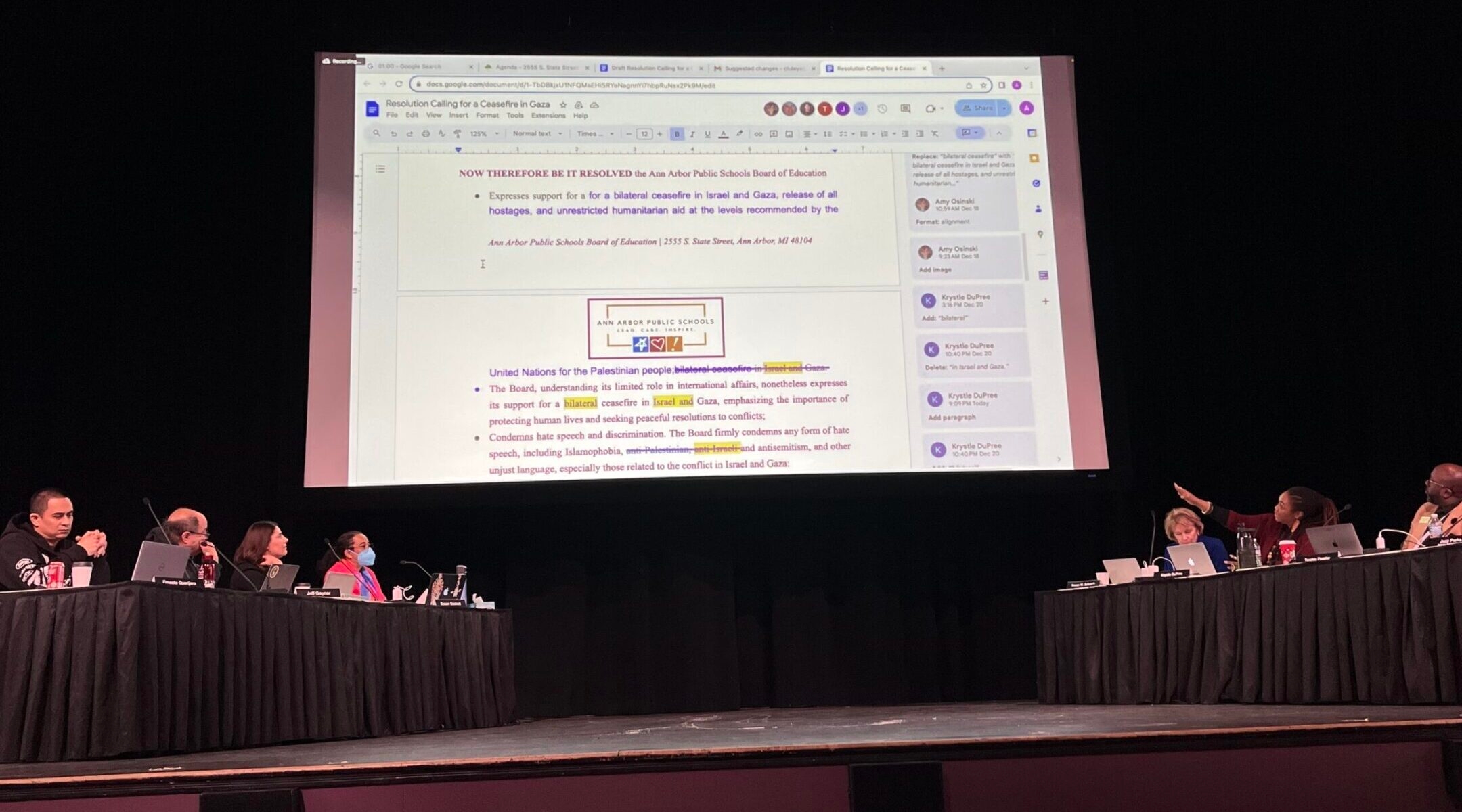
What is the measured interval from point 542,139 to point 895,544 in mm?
2643

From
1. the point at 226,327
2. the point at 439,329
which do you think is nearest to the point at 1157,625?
the point at 439,329

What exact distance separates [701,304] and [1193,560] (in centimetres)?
233

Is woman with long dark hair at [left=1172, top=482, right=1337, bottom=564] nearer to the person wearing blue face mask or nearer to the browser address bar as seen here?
the browser address bar

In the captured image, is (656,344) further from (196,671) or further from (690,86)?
(196,671)

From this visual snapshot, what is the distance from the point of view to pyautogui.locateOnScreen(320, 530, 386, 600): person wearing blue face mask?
16.6 feet

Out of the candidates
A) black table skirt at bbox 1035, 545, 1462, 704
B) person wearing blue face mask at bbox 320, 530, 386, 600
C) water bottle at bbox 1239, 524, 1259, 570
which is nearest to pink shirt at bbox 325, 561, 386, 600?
person wearing blue face mask at bbox 320, 530, 386, 600

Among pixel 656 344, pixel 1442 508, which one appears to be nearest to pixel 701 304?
pixel 656 344

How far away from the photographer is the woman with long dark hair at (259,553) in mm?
4551

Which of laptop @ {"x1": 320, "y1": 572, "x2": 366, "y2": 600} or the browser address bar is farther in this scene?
the browser address bar

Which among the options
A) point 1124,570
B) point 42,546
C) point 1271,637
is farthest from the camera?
point 1124,570

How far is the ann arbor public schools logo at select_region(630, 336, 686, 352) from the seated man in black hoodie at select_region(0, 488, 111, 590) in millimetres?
2233

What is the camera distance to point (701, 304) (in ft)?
17.6

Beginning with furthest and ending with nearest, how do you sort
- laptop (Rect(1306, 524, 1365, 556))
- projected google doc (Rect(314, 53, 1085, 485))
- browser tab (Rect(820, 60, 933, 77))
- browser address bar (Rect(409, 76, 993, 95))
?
browser tab (Rect(820, 60, 933, 77)), browser address bar (Rect(409, 76, 993, 95)), projected google doc (Rect(314, 53, 1085, 485)), laptop (Rect(1306, 524, 1365, 556))

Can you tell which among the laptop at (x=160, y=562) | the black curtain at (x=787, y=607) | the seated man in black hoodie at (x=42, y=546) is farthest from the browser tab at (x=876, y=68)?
the seated man in black hoodie at (x=42, y=546)
